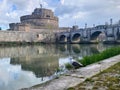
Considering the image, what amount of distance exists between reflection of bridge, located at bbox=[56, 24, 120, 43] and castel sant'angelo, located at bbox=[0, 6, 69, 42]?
5.60 meters

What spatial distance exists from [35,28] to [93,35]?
30.9 m

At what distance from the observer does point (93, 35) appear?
77562 mm

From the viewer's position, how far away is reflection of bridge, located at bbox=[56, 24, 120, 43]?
67625 millimetres

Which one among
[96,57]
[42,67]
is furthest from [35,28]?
[96,57]

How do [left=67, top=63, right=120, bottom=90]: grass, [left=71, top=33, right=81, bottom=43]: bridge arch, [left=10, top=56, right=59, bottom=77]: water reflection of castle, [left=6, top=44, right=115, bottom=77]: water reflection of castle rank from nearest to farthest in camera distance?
[left=67, top=63, right=120, bottom=90]: grass < [left=10, top=56, right=59, bottom=77]: water reflection of castle < [left=6, top=44, right=115, bottom=77]: water reflection of castle < [left=71, top=33, right=81, bottom=43]: bridge arch

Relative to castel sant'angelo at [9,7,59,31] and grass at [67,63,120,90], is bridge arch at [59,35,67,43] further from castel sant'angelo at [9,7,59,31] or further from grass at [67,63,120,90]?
grass at [67,63,120,90]

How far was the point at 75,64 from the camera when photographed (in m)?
9.52

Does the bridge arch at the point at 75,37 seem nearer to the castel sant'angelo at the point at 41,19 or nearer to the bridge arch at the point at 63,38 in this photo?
the bridge arch at the point at 63,38

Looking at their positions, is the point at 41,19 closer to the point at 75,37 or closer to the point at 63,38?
the point at 63,38

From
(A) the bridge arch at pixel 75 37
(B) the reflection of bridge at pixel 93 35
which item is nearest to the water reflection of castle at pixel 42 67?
(B) the reflection of bridge at pixel 93 35

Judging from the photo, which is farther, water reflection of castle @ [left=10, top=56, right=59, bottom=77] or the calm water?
water reflection of castle @ [left=10, top=56, right=59, bottom=77]

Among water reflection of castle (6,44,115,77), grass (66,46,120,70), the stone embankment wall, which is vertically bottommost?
water reflection of castle (6,44,115,77)

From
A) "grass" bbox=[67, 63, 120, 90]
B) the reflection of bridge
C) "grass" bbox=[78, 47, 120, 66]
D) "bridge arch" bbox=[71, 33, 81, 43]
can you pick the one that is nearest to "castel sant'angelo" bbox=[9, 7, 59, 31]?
the reflection of bridge

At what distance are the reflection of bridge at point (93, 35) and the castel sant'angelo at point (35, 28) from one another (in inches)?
220
